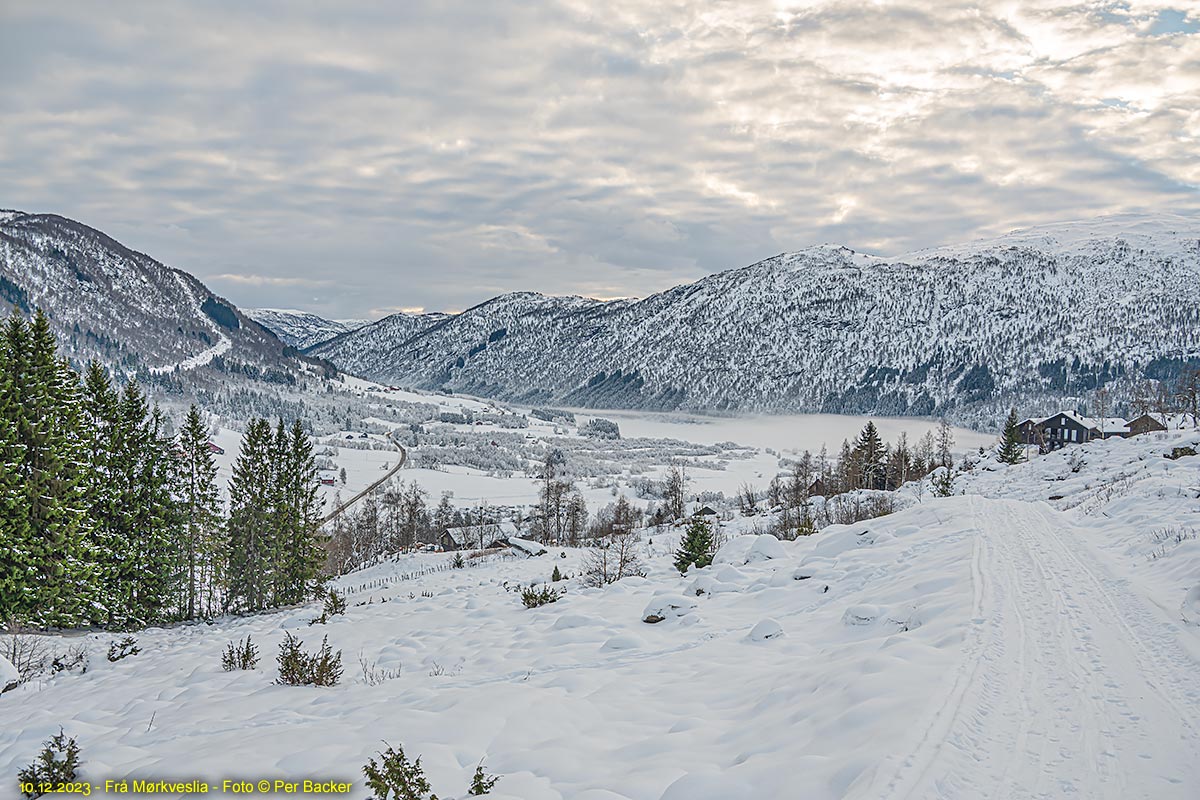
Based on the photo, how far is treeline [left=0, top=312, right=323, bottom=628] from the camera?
1948 centimetres

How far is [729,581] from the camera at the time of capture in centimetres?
1438

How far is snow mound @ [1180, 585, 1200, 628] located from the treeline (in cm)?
2702

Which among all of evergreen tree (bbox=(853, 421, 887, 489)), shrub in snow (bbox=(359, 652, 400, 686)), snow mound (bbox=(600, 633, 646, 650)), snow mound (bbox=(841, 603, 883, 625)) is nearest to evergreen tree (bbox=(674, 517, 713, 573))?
snow mound (bbox=(600, 633, 646, 650))

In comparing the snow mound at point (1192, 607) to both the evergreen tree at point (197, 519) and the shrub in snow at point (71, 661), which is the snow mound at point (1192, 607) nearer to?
the shrub in snow at point (71, 661)

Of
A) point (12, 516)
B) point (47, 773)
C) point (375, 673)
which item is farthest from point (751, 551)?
point (12, 516)

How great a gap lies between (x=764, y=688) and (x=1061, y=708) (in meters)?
2.96

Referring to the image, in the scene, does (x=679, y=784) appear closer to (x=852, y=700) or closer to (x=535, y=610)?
(x=852, y=700)

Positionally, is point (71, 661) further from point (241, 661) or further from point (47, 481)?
point (47, 481)

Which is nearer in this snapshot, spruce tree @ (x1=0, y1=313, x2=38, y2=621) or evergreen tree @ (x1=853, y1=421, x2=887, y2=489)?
spruce tree @ (x1=0, y1=313, x2=38, y2=621)

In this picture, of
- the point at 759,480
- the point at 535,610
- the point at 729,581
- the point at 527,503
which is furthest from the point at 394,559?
the point at 759,480

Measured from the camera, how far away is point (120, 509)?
2384cm

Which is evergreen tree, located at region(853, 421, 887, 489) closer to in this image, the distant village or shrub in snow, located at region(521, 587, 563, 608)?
the distant village

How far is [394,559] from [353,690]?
30.0m

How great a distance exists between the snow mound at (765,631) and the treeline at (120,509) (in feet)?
69.6
